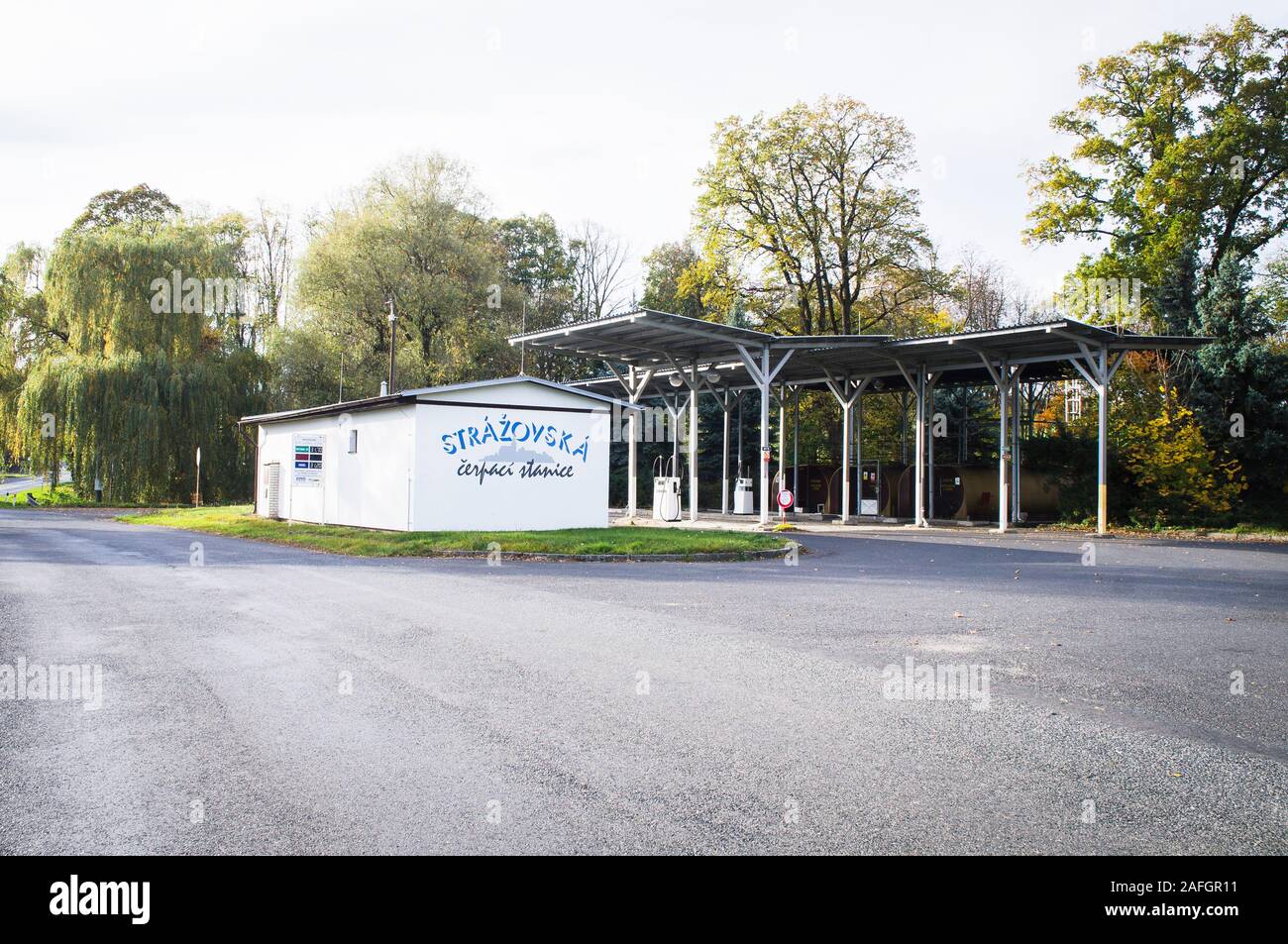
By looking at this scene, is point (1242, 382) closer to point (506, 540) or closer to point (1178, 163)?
point (1178, 163)

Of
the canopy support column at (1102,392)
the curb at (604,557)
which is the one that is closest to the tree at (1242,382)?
the canopy support column at (1102,392)

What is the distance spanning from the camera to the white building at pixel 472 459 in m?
23.8

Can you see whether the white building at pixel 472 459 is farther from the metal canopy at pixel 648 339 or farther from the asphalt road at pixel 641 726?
the asphalt road at pixel 641 726

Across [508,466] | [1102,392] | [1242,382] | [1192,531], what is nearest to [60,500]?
[508,466]

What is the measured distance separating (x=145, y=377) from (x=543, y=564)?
2928cm

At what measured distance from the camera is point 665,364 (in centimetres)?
3247

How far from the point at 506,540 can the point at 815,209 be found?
1110 inches

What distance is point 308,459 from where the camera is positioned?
96.5ft

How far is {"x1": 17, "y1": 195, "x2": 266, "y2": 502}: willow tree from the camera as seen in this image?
38.2m

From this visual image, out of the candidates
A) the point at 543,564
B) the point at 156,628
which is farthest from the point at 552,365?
the point at 156,628

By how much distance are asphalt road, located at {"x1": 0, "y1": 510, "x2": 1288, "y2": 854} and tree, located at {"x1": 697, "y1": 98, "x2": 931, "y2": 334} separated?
107ft

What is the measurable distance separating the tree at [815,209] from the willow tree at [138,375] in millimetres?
22737
